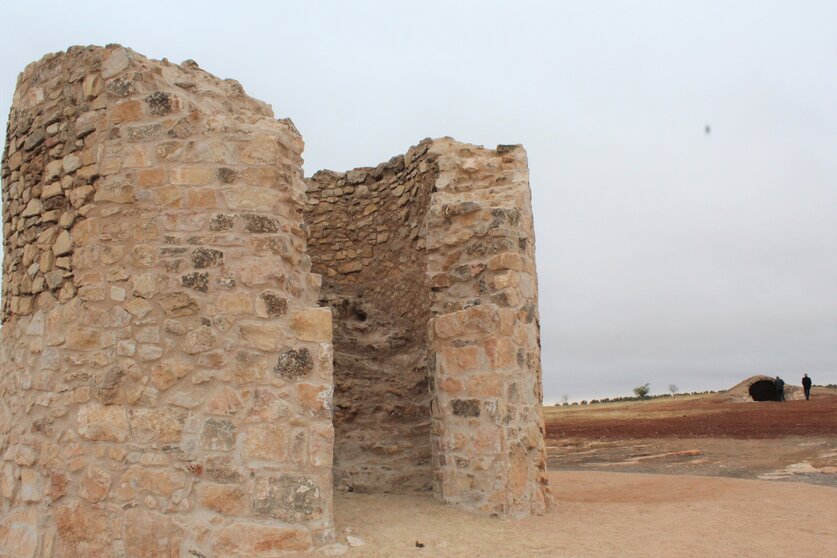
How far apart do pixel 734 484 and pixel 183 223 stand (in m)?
7.63

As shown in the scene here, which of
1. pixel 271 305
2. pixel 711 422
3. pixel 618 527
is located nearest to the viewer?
pixel 271 305

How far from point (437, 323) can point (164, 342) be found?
9.36ft

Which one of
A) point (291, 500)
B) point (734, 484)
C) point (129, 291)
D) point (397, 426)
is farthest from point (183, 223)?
point (734, 484)

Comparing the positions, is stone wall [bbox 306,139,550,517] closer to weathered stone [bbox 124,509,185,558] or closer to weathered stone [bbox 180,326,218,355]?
weathered stone [bbox 180,326,218,355]

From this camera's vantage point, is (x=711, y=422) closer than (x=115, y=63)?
No

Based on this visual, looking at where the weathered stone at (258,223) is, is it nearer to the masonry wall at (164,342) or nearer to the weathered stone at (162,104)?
the masonry wall at (164,342)

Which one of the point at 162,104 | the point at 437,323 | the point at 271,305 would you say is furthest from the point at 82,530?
the point at 437,323

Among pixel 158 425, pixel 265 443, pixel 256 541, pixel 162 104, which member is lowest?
pixel 256 541

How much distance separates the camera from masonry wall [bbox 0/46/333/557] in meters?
5.30

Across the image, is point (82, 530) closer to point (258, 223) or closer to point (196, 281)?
point (196, 281)

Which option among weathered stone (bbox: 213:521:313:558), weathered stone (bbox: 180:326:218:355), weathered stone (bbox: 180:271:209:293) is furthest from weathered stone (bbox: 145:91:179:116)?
weathered stone (bbox: 213:521:313:558)

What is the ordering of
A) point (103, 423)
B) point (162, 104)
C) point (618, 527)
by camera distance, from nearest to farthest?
point (103, 423)
point (162, 104)
point (618, 527)

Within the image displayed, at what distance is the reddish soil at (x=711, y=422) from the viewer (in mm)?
17062

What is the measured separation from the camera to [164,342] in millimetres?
5512
